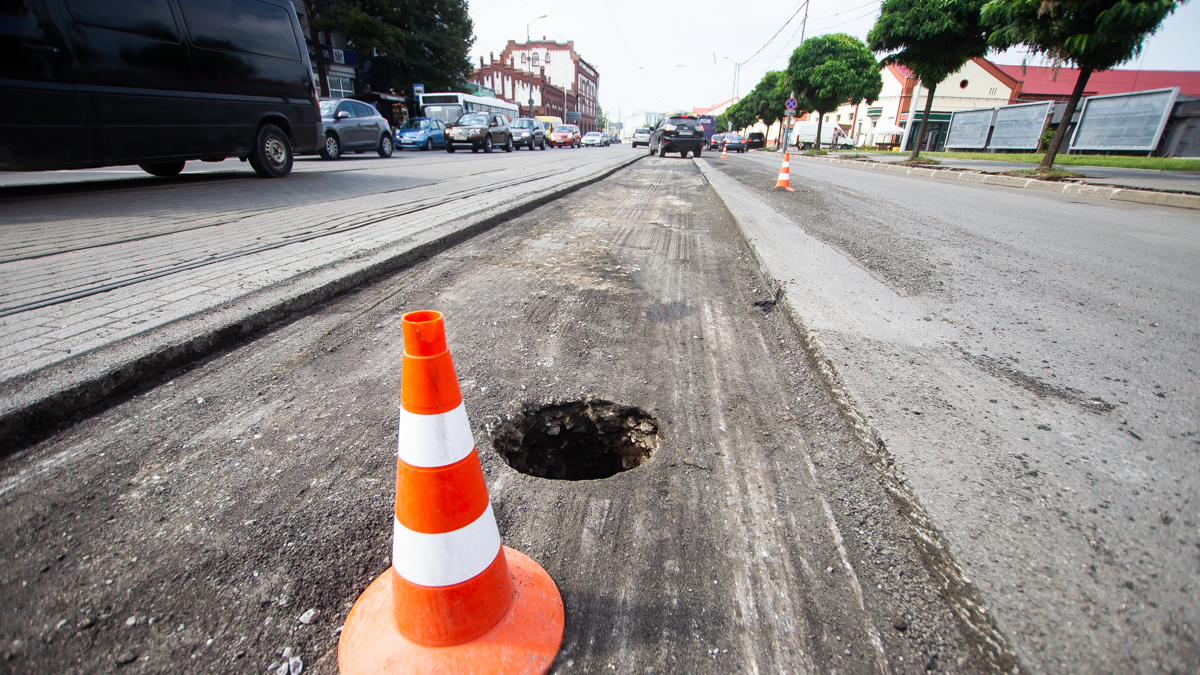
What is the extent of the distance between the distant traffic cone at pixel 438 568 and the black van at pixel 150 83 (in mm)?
7590

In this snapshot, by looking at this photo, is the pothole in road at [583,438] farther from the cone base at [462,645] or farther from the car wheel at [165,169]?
the car wheel at [165,169]

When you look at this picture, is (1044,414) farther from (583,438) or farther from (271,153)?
(271,153)

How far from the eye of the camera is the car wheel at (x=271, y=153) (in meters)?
8.23

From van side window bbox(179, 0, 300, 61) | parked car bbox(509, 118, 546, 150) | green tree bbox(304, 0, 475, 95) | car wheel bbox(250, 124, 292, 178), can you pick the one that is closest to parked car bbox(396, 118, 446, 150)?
parked car bbox(509, 118, 546, 150)

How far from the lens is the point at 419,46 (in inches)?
1348

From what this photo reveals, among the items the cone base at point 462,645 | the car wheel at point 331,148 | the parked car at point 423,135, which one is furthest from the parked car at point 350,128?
the cone base at point 462,645

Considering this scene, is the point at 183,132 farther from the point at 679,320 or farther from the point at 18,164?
the point at 679,320

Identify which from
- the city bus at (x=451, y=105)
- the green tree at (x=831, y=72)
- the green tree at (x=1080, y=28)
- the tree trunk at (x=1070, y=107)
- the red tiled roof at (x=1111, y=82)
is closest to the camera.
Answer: the green tree at (x=1080, y=28)

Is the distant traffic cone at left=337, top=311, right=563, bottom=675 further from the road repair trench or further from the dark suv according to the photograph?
the dark suv

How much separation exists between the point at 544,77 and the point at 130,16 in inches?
3034

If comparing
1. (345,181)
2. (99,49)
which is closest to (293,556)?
(99,49)

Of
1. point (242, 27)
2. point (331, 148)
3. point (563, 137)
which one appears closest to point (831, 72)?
point (563, 137)

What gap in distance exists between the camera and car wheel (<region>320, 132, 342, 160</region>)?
14.3m

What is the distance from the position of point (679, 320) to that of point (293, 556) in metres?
2.38
